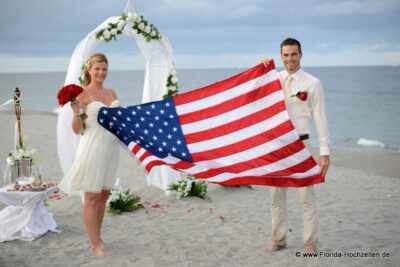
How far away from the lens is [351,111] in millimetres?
38594

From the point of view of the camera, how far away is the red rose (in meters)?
5.59

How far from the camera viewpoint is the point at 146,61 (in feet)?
30.7

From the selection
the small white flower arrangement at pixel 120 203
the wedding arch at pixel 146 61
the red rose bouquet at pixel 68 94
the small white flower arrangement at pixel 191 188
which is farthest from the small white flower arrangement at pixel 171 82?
the red rose bouquet at pixel 68 94

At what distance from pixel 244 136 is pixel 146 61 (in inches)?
165

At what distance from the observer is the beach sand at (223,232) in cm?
607

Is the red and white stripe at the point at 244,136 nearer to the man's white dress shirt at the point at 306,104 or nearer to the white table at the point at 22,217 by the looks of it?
the man's white dress shirt at the point at 306,104

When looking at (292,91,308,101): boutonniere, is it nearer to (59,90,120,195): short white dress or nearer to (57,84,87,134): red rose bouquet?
(59,90,120,195): short white dress

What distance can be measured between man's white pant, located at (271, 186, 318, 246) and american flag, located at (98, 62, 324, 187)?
335mm

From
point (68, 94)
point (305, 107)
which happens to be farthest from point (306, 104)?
point (68, 94)

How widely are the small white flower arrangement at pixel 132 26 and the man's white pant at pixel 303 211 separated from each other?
400 centimetres

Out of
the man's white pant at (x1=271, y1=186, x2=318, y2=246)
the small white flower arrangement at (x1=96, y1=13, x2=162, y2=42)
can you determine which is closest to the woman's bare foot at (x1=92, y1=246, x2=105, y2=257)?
the man's white pant at (x1=271, y1=186, x2=318, y2=246)

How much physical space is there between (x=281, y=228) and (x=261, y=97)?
1.76 meters

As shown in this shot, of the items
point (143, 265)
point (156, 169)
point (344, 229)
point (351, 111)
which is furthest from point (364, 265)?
point (351, 111)

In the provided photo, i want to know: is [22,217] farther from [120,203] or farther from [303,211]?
[303,211]
